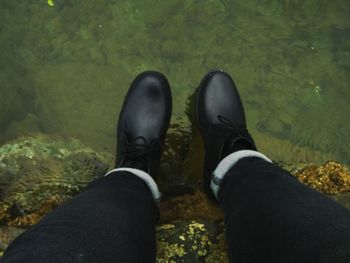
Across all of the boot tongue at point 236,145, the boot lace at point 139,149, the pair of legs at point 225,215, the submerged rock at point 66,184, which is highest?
the pair of legs at point 225,215

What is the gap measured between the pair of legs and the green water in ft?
0.54

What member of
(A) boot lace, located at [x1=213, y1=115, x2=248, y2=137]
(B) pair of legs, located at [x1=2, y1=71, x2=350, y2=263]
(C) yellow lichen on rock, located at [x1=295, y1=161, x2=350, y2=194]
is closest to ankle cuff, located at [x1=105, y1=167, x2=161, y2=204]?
(B) pair of legs, located at [x1=2, y1=71, x2=350, y2=263]

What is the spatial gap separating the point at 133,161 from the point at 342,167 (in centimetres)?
77

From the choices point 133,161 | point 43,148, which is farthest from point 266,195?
point 43,148

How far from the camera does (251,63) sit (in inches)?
65.3

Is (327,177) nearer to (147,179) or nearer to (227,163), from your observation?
(227,163)

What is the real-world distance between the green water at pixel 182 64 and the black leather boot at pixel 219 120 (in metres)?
0.06

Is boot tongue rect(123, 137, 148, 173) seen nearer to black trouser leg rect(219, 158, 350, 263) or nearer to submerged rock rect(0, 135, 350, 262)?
submerged rock rect(0, 135, 350, 262)

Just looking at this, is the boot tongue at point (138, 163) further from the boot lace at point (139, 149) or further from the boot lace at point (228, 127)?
the boot lace at point (228, 127)

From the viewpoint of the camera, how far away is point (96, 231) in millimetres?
879

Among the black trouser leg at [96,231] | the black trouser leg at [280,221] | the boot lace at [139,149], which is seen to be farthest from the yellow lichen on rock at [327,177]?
the black trouser leg at [96,231]

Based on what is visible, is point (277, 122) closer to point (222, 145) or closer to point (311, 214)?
point (222, 145)

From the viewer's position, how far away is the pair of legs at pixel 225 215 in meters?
0.81

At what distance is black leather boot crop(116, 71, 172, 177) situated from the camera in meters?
1.53
